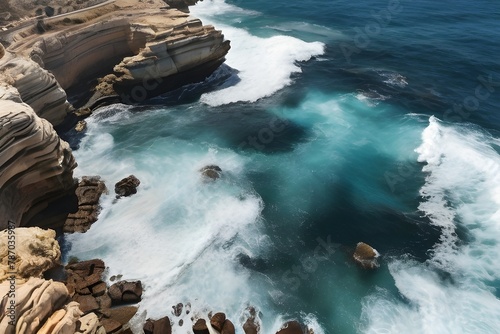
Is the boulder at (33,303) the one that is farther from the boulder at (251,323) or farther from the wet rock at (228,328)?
the boulder at (251,323)

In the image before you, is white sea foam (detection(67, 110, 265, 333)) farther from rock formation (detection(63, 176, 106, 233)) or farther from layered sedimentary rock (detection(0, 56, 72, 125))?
layered sedimentary rock (detection(0, 56, 72, 125))

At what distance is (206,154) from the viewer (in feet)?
97.1

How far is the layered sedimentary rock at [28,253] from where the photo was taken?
14.7 metres

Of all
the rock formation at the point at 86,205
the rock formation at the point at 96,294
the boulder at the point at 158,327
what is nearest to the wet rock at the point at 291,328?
the boulder at the point at 158,327

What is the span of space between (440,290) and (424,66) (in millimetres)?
31139

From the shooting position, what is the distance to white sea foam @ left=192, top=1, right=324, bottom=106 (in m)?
38.0

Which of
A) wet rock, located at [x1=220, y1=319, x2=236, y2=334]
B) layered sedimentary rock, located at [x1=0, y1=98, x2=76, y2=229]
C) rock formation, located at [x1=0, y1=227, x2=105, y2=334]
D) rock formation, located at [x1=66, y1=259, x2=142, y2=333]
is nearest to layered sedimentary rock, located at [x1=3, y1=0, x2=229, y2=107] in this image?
layered sedimentary rock, located at [x1=0, y1=98, x2=76, y2=229]

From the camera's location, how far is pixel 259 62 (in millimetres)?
44000

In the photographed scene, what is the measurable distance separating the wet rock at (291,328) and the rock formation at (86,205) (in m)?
14.1

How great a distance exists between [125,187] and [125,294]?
348 inches

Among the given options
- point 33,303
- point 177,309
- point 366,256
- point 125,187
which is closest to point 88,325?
point 33,303

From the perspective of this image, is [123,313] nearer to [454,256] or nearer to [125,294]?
[125,294]

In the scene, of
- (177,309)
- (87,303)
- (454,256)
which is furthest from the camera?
(454,256)

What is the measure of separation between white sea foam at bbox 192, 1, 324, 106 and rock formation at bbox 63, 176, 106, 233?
15134 millimetres
